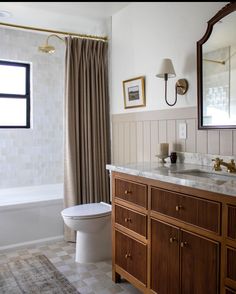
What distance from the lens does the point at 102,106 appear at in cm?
335

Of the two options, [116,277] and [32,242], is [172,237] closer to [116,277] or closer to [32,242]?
[116,277]

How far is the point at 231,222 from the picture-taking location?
1.37 m

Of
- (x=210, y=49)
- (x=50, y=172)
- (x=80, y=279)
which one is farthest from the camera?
(x=50, y=172)

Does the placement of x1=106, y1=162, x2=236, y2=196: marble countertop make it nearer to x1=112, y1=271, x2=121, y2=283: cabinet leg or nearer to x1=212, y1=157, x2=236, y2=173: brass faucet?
x1=212, y1=157, x2=236, y2=173: brass faucet

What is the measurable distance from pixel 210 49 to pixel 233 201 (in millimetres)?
1155

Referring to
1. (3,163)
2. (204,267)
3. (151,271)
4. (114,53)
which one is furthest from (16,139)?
(204,267)

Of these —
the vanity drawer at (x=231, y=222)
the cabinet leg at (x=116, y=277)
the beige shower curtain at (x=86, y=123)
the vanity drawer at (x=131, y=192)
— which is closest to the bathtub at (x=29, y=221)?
the beige shower curtain at (x=86, y=123)

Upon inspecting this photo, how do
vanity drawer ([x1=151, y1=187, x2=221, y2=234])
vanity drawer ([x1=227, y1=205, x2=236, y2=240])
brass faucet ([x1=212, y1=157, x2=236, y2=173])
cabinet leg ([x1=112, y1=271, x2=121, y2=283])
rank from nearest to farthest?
vanity drawer ([x1=227, y1=205, x2=236, y2=240]), vanity drawer ([x1=151, y1=187, x2=221, y2=234]), brass faucet ([x1=212, y1=157, x2=236, y2=173]), cabinet leg ([x1=112, y1=271, x2=121, y2=283])

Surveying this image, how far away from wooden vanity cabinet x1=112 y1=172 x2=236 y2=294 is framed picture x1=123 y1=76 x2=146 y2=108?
0.89 metres

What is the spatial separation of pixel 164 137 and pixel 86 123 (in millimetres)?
1055

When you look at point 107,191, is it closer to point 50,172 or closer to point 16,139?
point 50,172

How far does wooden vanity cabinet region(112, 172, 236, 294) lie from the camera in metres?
1.42

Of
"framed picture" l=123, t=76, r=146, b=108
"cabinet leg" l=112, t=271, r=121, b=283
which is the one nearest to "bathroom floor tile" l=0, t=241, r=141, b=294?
"cabinet leg" l=112, t=271, r=121, b=283

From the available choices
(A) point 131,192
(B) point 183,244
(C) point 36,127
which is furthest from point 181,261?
(C) point 36,127
